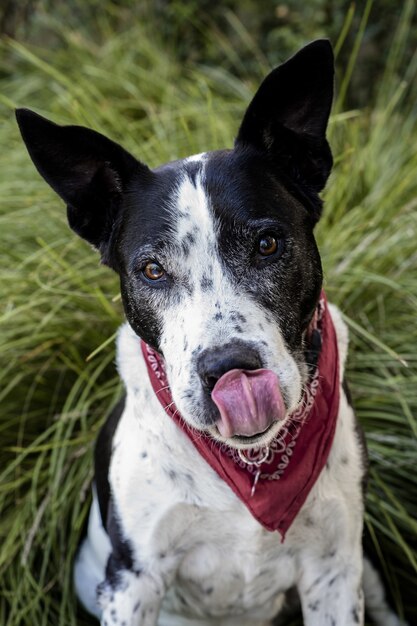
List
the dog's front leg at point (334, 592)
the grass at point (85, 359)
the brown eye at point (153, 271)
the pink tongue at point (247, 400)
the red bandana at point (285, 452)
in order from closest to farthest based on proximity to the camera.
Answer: the pink tongue at point (247, 400)
the brown eye at point (153, 271)
the red bandana at point (285, 452)
the dog's front leg at point (334, 592)
the grass at point (85, 359)

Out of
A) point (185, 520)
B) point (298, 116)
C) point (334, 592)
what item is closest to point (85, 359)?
point (185, 520)

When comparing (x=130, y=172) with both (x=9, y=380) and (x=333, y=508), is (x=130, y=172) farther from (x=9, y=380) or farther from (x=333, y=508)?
(x=9, y=380)

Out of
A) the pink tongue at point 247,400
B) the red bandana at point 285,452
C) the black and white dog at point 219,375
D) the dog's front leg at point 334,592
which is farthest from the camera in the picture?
the dog's front leg at point 334,592

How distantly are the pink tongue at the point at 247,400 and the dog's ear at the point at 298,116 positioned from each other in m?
0.67

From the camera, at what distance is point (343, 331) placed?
2908 mm

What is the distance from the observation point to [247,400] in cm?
212

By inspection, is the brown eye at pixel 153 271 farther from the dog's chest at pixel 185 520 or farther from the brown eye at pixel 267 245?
the dog's chest at pixel 185 520

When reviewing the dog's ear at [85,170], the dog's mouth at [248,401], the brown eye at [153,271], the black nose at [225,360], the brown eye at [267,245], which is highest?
the dog's ear at [85,170]

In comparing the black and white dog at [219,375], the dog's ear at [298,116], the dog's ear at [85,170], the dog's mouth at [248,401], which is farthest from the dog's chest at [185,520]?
the dog's ear at [298,116]

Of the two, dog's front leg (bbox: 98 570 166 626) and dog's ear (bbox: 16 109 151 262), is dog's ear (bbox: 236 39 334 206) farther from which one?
dog's front leg (bbox: 98 570 166 626)

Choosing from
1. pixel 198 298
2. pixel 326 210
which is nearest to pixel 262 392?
pixel 198 298

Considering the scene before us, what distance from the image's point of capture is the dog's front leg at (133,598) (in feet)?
8.53

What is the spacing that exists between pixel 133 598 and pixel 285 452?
0.60m

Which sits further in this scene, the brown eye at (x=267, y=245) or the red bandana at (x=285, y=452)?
the red bandana at (x=285, y=452)
